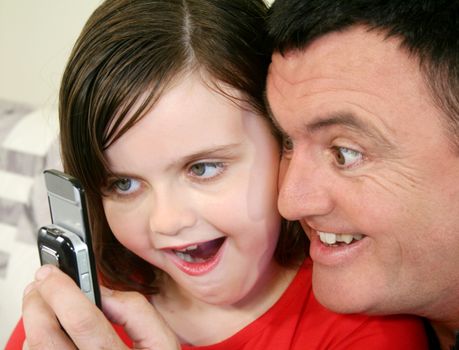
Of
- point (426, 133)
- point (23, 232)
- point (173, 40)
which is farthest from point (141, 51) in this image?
point (23, 232)

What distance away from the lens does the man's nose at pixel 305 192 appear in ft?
2.90

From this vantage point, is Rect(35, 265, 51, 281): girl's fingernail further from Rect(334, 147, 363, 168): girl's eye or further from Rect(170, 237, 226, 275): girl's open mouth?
Rect(334, 147, 363, 168): girl's eye

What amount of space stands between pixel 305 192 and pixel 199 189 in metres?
0.15

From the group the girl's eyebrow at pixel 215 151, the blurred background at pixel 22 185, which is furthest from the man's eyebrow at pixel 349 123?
the blurred background at pixel 22 185

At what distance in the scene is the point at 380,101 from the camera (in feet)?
2.67

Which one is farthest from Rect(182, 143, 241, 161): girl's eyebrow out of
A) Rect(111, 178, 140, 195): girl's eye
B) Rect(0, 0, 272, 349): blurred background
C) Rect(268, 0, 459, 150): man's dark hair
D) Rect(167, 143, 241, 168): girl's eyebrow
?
Rect(0, 0, 272, 349): blurred background

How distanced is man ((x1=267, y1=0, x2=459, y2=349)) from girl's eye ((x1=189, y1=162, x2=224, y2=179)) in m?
0.09

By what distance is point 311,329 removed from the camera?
105 centimetres

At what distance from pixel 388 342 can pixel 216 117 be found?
40 centimetres

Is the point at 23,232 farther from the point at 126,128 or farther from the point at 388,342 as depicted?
the point at 388,342

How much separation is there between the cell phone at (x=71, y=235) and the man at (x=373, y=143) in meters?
0.25

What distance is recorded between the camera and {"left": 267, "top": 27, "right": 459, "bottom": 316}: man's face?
81cm

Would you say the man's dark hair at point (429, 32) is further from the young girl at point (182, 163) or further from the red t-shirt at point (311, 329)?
the red t-shirt at point (311, 329)

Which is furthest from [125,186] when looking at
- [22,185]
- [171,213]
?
[22,185]
